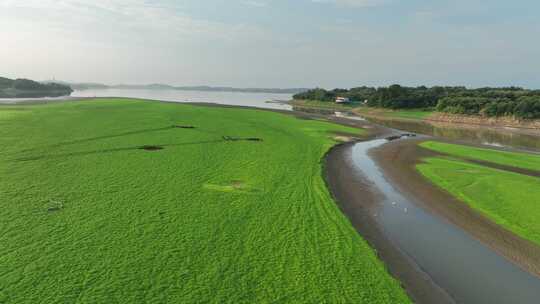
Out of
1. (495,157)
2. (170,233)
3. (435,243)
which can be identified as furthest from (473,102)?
(170,233)

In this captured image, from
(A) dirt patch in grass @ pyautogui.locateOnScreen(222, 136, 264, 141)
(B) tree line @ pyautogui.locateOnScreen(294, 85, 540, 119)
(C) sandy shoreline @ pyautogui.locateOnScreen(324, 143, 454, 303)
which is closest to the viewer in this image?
(C) sandy shoreline @ pyautogui.locateOnScreen(324, 143, 454, 303)

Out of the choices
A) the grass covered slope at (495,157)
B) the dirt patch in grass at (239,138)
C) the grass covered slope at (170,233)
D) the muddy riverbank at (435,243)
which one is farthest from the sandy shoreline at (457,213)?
the dirt patch in grass at (239,138)

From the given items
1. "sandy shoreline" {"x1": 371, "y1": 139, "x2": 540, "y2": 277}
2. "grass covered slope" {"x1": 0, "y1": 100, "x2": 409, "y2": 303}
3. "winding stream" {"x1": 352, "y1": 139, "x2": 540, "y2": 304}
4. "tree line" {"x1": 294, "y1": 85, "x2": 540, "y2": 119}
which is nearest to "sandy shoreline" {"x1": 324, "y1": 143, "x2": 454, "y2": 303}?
A: "winding stream" {"x1": 352, "y1": 139, "x2": 540, "y2": 304}

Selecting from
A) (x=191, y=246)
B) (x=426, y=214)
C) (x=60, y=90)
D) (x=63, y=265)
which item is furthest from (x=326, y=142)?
(x=60, y=90)

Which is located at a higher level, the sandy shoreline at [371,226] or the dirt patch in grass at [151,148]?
the dirt patch in grass at [151,148]

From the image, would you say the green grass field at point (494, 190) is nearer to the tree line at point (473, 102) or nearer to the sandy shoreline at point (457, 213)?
the sandy shoreline at point (457, 213)

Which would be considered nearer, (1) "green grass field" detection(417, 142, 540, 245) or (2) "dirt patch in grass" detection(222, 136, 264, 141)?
(1) "green grass field" detection(417, 142, 540, 245)

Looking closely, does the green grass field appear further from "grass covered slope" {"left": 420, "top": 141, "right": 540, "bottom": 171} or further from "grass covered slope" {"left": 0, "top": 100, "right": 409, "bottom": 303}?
"grass covered slope" {"left": 0, "top": 100, "right": 409, "bottom": 303}
